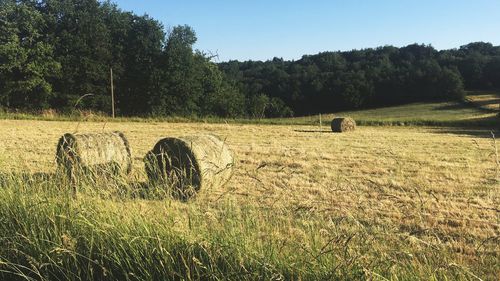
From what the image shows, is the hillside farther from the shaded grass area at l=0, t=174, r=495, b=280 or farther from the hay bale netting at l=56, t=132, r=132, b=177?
the shaded grass area at l=0, t=174, r=495, b=280

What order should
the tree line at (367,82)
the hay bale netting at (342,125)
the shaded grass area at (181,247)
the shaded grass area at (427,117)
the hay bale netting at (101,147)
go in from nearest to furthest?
the shaded grass area at (181,247), the hay bale netting at (101,147), the hay bale netting at (342,125), the shaded grass area at (427,117), the tree line at (367,82)

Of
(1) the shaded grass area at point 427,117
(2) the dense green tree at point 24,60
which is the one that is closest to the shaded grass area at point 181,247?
(1) the shaded grass area at point 427,117

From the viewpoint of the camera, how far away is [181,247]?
3223mm

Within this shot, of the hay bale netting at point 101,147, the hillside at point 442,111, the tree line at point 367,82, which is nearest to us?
the hay bale netting at point 101,147

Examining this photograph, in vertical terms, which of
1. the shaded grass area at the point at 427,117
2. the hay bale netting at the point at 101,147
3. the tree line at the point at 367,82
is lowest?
the shaded grass area at the point at 427,117

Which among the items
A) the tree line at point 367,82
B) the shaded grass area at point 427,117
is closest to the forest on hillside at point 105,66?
the tree line at point 367,82

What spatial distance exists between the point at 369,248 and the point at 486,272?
0.75 metres

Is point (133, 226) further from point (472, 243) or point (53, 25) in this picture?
point (53, 25)

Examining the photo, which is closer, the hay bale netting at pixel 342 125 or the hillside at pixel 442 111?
the hay bale netting at pixel 342 125

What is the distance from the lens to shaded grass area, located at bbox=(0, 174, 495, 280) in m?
2.88

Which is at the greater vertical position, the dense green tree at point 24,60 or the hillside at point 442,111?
the dense green tree at point 24,60

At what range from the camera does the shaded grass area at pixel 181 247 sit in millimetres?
2881

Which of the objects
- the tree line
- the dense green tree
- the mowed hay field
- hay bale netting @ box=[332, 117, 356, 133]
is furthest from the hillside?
the mowed hay field

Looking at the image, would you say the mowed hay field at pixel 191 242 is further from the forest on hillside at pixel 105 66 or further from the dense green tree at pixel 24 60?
the dense green tree at pixel 24 60
